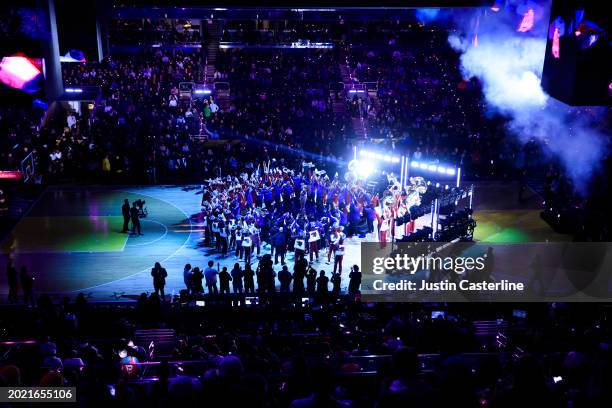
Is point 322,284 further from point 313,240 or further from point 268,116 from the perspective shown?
point 268,116

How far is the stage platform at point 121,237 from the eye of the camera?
16156 millimetres

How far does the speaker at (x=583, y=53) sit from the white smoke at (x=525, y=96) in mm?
8283

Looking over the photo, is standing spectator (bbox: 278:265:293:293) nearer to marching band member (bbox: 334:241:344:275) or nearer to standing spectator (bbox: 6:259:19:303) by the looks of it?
marching band member (bbox: 334:241:344:275)

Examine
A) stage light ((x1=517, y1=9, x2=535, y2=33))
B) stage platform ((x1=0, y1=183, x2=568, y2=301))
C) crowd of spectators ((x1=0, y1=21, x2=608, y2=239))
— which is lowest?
stage platform ((x1=0, y1=183, x2=568, y2=301))

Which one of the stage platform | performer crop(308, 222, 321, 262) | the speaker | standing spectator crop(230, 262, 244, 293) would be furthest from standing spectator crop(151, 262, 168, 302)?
the speaker

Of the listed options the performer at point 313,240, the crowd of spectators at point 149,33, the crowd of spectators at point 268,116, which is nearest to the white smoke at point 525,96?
the crowd of spectators at point 268,116

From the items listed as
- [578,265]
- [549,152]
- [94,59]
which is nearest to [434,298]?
[578,265]

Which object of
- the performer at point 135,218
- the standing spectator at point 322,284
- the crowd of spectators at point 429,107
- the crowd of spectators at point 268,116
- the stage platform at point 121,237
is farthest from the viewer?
the crowd of spectators at point 429,107

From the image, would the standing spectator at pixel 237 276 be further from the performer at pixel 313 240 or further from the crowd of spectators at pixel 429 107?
the crowd of spectators at pixel 429 107

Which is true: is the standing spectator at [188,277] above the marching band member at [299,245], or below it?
below

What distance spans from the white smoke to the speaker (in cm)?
828

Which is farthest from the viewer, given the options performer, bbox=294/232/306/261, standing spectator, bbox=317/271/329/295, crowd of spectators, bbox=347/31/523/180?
crowd of spectators, bbox=347/31/523/180

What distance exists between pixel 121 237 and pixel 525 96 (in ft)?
46.8

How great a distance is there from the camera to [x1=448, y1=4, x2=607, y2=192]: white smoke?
774 inches
